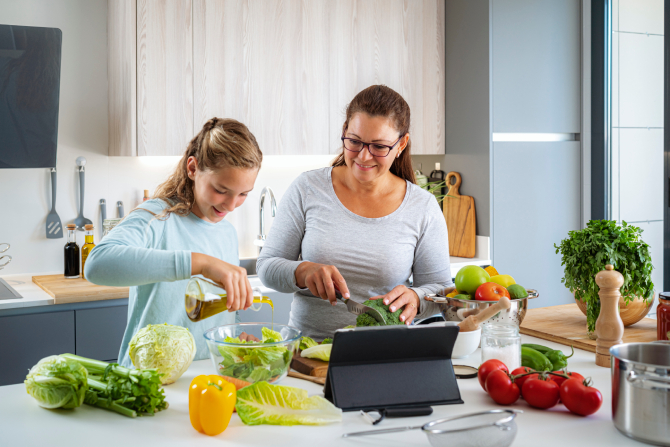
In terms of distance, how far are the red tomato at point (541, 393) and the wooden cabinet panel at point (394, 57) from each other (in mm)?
2260

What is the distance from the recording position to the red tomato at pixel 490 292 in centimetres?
154

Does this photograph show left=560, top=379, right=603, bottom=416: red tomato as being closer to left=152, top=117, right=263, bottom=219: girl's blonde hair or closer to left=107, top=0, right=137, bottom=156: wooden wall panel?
left=152, top=117, right=263, bottom=219: girl's blonde hair

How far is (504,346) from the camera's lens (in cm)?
134

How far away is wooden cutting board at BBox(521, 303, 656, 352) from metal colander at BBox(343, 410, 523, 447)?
738 mm

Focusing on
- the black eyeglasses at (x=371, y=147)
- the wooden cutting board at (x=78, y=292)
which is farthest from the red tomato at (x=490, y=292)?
the wooden cutting board at (x=78, y=292)

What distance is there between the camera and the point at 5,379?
2.33m

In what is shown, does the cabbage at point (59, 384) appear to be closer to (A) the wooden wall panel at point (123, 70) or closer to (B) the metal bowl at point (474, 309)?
(B) the metal bowl at point (474, 309)

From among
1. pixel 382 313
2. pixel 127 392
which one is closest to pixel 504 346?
pixel 382 313

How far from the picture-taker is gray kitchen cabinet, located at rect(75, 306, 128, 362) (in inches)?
96.7

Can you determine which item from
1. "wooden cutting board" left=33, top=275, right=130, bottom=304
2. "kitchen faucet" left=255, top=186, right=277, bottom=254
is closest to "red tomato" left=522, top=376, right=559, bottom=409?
"wooden cutting board" left=33, top=275, right=130, bottom=304

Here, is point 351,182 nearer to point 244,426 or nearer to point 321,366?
point 321,366

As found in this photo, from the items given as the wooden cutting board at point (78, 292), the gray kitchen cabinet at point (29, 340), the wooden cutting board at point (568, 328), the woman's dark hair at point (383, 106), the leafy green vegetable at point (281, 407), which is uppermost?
the woman's dark hair at point (383, 106)

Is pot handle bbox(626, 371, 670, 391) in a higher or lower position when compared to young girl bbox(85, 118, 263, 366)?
lower

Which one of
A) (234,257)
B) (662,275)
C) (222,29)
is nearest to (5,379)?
(234,257)
